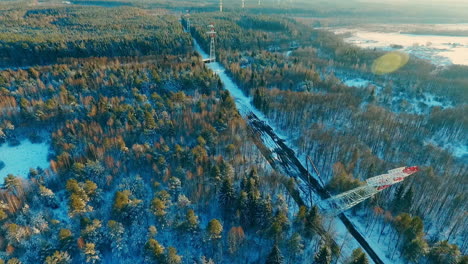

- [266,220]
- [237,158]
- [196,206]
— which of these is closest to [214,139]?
[237,158]

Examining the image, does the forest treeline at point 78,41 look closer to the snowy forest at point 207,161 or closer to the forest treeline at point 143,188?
the snowy forest at point 207,161

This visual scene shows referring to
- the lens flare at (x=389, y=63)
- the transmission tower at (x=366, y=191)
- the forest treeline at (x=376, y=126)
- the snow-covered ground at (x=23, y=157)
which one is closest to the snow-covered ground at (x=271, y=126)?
the forest treeline at (x=376, y=126)

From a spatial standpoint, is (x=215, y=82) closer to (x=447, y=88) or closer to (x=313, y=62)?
(x=313, y=62)

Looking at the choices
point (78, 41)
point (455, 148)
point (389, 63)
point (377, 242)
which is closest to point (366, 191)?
point (377, 242)

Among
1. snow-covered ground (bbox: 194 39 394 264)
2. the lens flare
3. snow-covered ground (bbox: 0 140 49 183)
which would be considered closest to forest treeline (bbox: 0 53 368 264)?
snow-covered ground (bbox: 0 140 49 183)

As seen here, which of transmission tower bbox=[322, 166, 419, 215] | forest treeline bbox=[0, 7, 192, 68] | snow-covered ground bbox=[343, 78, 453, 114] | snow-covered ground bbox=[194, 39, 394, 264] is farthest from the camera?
forest treeline bbox=[0, 7, 192, 68]

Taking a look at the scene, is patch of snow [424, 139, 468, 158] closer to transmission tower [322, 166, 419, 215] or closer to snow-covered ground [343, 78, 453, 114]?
snow-covered ground [343, 78, 453, 114]

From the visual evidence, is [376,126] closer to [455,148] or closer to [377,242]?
[455,148]
